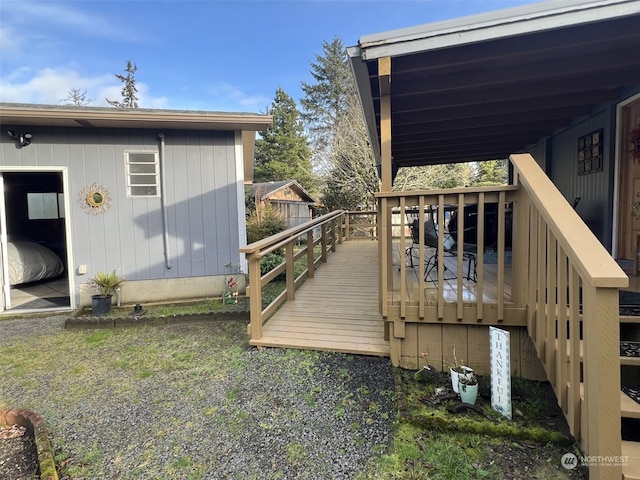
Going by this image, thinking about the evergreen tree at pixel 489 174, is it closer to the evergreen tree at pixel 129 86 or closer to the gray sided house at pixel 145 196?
the gray sided house at pixel 145 196

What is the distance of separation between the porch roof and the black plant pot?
4.33 m

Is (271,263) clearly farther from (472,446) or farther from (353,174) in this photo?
(353,174)

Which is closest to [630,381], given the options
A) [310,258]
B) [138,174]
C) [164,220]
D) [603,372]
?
[603,372]

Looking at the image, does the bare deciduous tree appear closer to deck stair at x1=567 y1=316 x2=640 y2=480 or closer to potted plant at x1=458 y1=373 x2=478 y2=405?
potted plant at x1=458 y1=373 x2=478 y2=405

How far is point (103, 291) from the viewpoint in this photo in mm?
4875

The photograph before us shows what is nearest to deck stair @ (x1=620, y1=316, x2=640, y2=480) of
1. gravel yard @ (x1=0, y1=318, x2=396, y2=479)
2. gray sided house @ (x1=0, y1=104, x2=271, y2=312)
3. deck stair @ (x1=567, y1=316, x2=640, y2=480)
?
deck stair @ (x1=567, y1=316, x2=640, y2=480)

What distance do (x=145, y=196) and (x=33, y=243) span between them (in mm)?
3023

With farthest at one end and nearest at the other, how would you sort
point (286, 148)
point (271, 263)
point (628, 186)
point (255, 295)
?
point (286, 148) < point (271, 263) < point (628, 186) < point (255, 295)

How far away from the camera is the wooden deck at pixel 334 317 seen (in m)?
3.22

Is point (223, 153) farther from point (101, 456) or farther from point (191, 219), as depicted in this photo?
point (101, 456)

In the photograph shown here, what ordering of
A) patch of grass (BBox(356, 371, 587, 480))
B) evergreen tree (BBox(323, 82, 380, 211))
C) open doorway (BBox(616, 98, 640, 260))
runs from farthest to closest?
1. evergreen tree (BBox(323, 82, 380, 211))
2. open doorway (BBox(616, 98, 640, 260))
3. patch of grass (BBox(356, 371, 587, 480))

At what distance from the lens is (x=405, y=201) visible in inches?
108

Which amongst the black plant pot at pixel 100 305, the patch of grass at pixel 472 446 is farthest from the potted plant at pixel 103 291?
the patch of grass at pixel 472 446

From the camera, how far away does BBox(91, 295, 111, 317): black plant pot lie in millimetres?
4742
